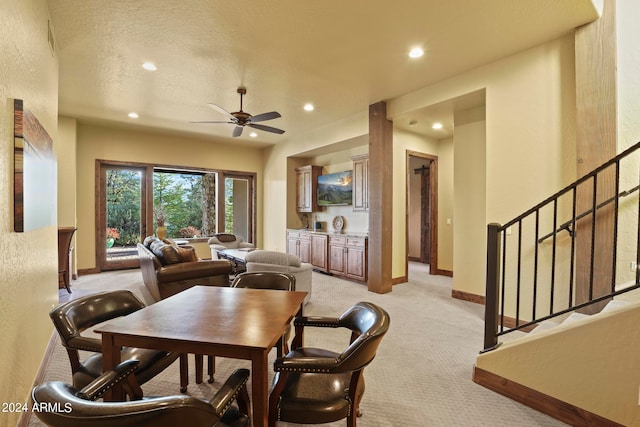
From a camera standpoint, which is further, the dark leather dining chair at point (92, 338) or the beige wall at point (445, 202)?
the beige wall at point (445, 202)

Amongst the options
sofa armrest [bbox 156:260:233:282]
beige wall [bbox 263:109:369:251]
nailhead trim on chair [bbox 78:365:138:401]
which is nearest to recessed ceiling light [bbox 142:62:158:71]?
sofa armrest [bbox 156:260:233:282]

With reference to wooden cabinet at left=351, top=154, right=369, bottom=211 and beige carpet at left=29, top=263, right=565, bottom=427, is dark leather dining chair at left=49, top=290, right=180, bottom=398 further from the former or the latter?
wooden cabinet at left=351, top=154, right=369, bottom=211

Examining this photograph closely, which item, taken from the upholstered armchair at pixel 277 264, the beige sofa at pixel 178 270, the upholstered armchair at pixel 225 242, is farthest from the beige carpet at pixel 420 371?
the upholstered armchair at pixel 225 242

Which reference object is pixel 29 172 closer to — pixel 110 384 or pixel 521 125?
pixel 110 384

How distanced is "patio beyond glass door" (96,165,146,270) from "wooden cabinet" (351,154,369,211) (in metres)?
4.88

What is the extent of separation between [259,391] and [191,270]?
Answer: 9.67 ft

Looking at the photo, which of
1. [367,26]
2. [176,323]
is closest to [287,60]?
[367,26]

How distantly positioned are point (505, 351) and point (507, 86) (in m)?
2.94

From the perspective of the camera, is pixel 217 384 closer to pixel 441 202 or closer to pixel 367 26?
pixel 367 26

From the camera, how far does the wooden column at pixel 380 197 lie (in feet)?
15.9

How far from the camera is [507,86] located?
349cm

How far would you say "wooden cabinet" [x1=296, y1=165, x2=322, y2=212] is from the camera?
285 inches

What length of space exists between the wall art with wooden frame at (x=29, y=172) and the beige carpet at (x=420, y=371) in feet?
4.38

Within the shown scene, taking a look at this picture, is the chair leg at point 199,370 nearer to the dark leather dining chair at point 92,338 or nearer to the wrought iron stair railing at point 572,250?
the dark leather dining chair at point 92,338
